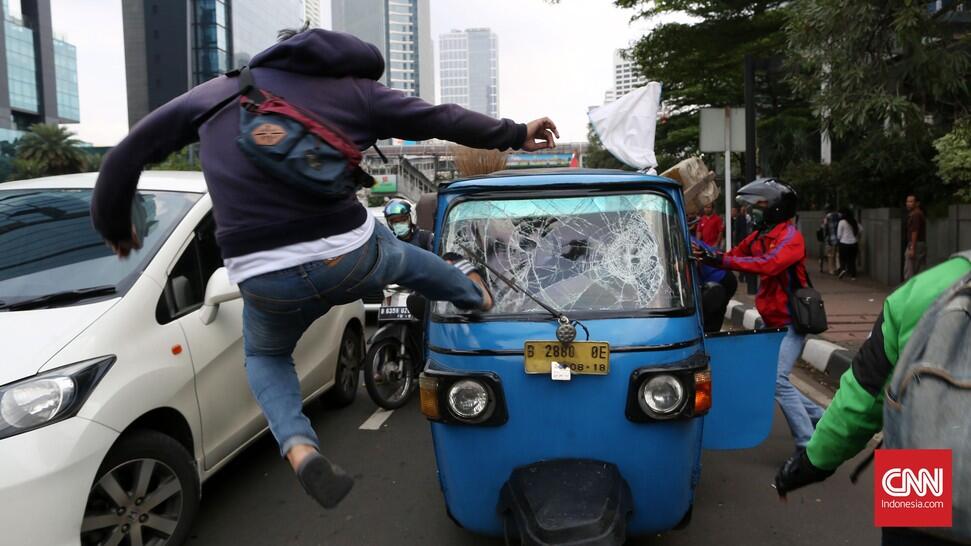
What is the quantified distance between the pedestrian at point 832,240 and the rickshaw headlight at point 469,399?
15.0 m

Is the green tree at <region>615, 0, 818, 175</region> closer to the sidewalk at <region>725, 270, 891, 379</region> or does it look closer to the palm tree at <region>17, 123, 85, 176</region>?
the sidewalk at <region>725, 270, 891, 379</region>

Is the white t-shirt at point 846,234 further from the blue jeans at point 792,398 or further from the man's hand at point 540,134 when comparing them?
the man's hand at point 540,134

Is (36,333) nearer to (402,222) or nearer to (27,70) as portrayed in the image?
(402,222)

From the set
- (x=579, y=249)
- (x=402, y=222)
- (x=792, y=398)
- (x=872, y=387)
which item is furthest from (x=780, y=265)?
(x=402, y=222)

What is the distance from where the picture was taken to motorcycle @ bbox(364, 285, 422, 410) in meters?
5.78

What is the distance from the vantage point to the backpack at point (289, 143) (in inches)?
80.4

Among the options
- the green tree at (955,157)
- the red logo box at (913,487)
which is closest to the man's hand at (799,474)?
the red logo box at (913,487)

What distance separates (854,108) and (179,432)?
24.7 ft

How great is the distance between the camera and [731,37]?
20875mm

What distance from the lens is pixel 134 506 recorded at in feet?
9.78

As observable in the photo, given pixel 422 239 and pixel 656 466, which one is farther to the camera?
pixel 422 239

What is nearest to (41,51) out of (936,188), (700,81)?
(700,81)

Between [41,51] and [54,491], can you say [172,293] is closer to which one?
[54,491]

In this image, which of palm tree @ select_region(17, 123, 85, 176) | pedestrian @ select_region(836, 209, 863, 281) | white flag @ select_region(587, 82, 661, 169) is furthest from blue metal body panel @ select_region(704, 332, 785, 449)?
palm tree @ select_region(17, 123, 85, 176)
